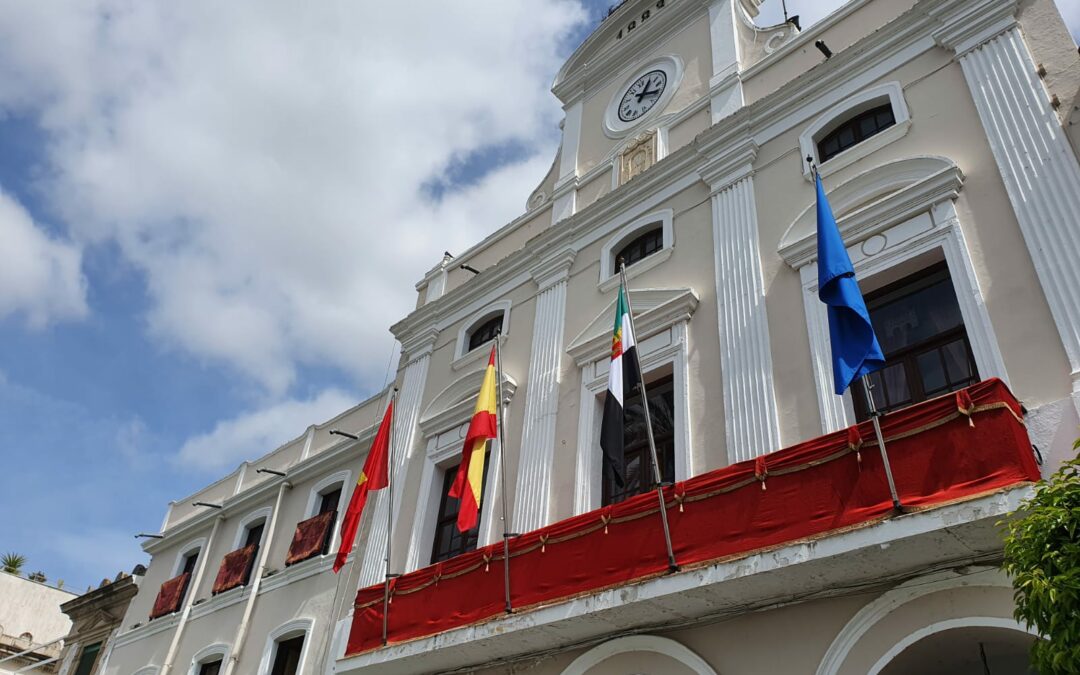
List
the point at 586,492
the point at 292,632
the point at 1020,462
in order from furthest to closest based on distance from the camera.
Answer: the point at 292,632
the point at 586,492
the point at 1020,462

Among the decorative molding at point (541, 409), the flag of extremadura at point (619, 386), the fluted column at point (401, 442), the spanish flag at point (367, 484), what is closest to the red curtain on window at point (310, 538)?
the fluted column at point (401, 442)

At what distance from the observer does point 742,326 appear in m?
10.4

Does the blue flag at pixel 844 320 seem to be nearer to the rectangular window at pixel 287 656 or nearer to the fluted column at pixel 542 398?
the fluted column at pixel 542 398

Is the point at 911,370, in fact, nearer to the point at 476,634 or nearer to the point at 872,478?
the point at 872,478

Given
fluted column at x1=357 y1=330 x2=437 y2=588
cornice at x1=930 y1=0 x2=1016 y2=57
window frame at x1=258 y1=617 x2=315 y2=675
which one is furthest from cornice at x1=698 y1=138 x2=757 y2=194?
window frame at x1=258 y1=617 x2=315 y2=675

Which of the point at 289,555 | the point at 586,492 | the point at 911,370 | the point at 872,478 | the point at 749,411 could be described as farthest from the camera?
the point at 289,555

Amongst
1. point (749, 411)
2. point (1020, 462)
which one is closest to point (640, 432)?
point (749, 411)

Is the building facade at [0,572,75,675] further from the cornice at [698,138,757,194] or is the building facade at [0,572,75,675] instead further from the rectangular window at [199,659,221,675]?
the cornice at [698,138,757,194]

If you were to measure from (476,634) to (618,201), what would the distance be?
713 cm

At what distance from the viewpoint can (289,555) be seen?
16.5m

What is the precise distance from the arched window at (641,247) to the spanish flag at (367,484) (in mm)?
4337

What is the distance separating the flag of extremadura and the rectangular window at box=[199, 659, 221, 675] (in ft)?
35.5

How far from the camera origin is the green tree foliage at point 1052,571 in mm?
4461

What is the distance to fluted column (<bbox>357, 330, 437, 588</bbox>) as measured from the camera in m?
13.3
